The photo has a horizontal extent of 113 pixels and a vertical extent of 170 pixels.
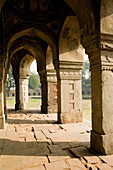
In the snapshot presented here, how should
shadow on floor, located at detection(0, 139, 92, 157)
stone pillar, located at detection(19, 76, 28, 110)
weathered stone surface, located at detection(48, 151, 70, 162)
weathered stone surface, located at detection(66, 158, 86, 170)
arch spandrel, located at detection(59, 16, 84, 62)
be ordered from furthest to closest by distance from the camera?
1. stone pillar, located at detection(19, 76, 28, 110)
2. arch spandrel, located at detection(59, 16, 84, 62)
3. shadow on floor, located at detection(0, 139, 92, 157)
4. weathered stone surface, located at detection(48, 151, 70, 162)
5. weathered stone surface, located at detection(66, 158, 86, 170)

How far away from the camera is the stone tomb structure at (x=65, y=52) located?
124 inches

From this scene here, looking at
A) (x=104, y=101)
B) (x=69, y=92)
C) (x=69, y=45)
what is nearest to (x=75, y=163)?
(x=104, y=101)

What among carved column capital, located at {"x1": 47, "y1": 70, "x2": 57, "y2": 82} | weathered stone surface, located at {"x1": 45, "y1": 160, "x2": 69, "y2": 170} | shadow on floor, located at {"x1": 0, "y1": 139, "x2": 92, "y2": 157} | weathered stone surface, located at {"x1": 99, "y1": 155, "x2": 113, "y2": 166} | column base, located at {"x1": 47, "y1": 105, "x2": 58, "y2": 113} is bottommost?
shadow on floor, located at {"x1": 0, "y1": 139, "x2": 92, "y2": 157}

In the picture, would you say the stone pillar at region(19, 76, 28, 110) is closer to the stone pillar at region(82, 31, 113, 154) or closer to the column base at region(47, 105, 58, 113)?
the column base at region(47, 105, 58, 113)

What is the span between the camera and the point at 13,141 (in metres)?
4.27

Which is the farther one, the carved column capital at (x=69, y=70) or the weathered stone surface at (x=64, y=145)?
the carved column capital at (x=69, y=70)

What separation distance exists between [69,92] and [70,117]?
3.91 ft

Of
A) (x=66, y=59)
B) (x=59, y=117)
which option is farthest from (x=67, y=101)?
(x=66, y=59)

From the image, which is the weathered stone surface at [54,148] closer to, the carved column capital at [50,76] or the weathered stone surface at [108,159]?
the weathered stone surface at [108,159]

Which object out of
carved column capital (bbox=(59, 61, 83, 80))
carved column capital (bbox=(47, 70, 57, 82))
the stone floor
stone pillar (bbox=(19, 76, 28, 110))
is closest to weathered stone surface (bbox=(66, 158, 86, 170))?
the stone floor

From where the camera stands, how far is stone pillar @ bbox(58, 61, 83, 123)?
20.9 feet

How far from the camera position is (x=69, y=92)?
6586mm

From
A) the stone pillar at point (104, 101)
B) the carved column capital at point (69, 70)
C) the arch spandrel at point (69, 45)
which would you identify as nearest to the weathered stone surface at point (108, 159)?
the stone pillar at point (104, 101)

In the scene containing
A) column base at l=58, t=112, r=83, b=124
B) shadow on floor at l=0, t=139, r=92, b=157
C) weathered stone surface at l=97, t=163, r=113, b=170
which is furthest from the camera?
column base at l=58, t=112, r=83, b=124
